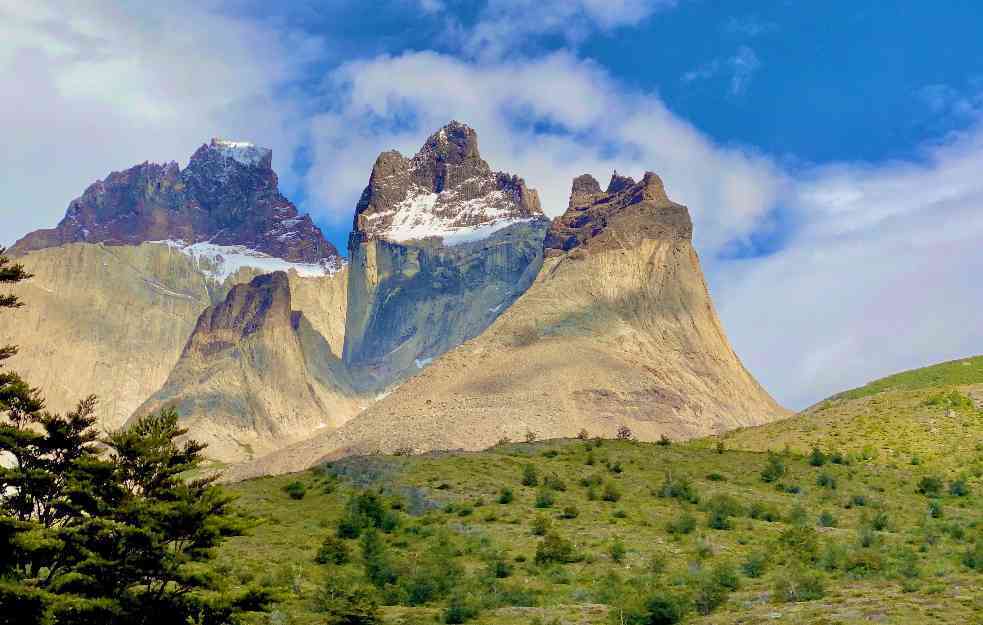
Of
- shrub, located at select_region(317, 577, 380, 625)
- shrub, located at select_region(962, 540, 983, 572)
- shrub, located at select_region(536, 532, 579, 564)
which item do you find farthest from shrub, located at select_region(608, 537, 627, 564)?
shrub, located at select_region(317, 577, 380, 625)

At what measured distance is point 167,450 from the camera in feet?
114

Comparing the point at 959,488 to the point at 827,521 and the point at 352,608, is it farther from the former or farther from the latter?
the point at 352,608

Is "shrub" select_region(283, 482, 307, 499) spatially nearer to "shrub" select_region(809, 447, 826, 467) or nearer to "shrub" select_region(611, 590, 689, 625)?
"shrub" select_region(809, 447, 826, 467)

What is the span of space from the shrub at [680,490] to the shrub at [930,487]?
11.0 m

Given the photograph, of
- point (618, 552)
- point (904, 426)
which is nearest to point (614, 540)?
point (618, 552)

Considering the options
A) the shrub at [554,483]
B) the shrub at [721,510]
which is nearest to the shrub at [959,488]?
the shrub at [721,510]

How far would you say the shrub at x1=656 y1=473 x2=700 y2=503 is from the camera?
55.7m

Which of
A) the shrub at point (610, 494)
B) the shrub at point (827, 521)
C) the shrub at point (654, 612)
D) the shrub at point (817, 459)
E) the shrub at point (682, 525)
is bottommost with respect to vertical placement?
the shrub at point (654, 612)

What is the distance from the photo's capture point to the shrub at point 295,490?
58.4 metres

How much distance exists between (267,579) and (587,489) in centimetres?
2263

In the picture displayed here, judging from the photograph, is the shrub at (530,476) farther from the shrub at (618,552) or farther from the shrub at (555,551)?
the shrub at (618,552)

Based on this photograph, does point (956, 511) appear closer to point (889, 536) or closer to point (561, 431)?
point (889, 536)

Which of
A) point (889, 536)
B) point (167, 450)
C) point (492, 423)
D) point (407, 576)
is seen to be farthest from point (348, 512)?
point (492, 423)

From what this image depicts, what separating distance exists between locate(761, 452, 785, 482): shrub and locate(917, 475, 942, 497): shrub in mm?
7064
